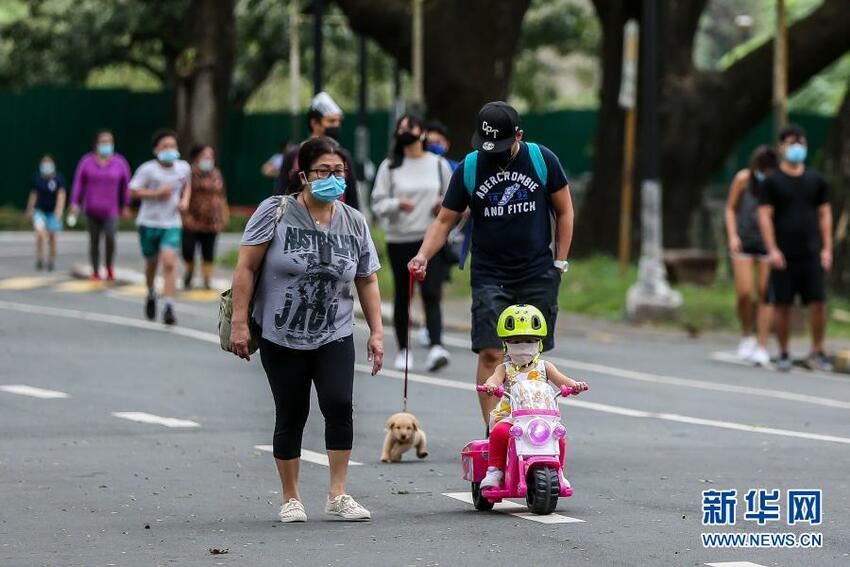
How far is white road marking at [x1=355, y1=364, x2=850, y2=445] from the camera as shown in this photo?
1197 centimetres

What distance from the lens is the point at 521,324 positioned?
8.60 metres

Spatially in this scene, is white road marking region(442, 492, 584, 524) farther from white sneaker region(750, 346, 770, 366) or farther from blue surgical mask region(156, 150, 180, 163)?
blue surgical mask region(156, 150, 180, 163)

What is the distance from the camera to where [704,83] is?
26672mm

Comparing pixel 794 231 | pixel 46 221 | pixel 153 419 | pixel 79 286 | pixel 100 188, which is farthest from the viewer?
pixel 46 221

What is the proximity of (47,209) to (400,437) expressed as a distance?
58.3ft

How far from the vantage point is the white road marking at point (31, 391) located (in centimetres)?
1362

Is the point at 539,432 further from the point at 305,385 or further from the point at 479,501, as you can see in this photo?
the point at 305,385

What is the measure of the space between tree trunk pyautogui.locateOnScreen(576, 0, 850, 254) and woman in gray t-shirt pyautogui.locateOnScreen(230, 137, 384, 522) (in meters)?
A: 18.3

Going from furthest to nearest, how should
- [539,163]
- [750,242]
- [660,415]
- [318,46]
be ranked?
1. [318,46]
2. [750,242]
3. [660,415]
4. [539,163]

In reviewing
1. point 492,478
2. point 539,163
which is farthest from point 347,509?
point 539,163

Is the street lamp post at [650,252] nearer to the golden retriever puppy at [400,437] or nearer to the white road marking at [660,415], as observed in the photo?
the white road marking at [660,415]

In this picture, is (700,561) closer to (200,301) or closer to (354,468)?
(354,468)

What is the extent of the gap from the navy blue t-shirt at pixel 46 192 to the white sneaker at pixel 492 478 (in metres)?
19.3

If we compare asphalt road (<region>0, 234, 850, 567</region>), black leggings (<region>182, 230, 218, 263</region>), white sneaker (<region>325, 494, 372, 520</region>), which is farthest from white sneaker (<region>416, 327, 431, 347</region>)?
white sneaker (<region>325, 494, 372, 520</region>)
